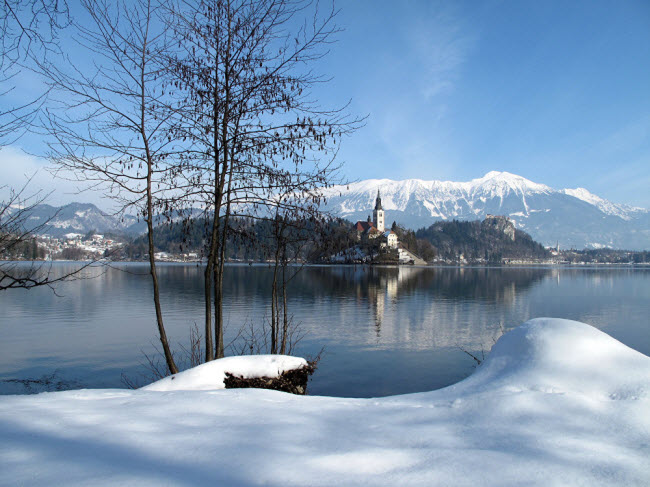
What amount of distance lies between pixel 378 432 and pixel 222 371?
3.40 meters

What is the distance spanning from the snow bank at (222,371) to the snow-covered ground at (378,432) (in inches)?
34.2

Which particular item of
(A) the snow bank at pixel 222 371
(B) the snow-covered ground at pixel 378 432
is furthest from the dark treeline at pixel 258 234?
(B) the snow-covered ground at pixel 378 432

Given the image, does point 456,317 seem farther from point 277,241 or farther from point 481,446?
point 481,446

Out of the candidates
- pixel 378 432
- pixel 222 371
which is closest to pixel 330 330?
pixel 222 371

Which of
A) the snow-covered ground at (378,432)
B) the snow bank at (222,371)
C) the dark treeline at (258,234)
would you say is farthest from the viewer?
the dark treeline at (258,234)

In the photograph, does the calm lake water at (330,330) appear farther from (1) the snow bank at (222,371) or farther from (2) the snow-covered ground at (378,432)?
(2) the snow-covered ground at (378,432)

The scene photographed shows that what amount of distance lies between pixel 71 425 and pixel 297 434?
173 centimetres

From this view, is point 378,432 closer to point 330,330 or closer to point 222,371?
point 222,371

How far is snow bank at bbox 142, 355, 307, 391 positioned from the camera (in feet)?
17.4

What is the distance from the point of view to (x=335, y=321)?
24.2m

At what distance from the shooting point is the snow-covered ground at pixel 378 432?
8.02 feet

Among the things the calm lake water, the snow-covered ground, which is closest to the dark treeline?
the calm lake water

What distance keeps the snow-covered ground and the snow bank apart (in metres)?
0.87

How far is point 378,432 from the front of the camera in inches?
127
